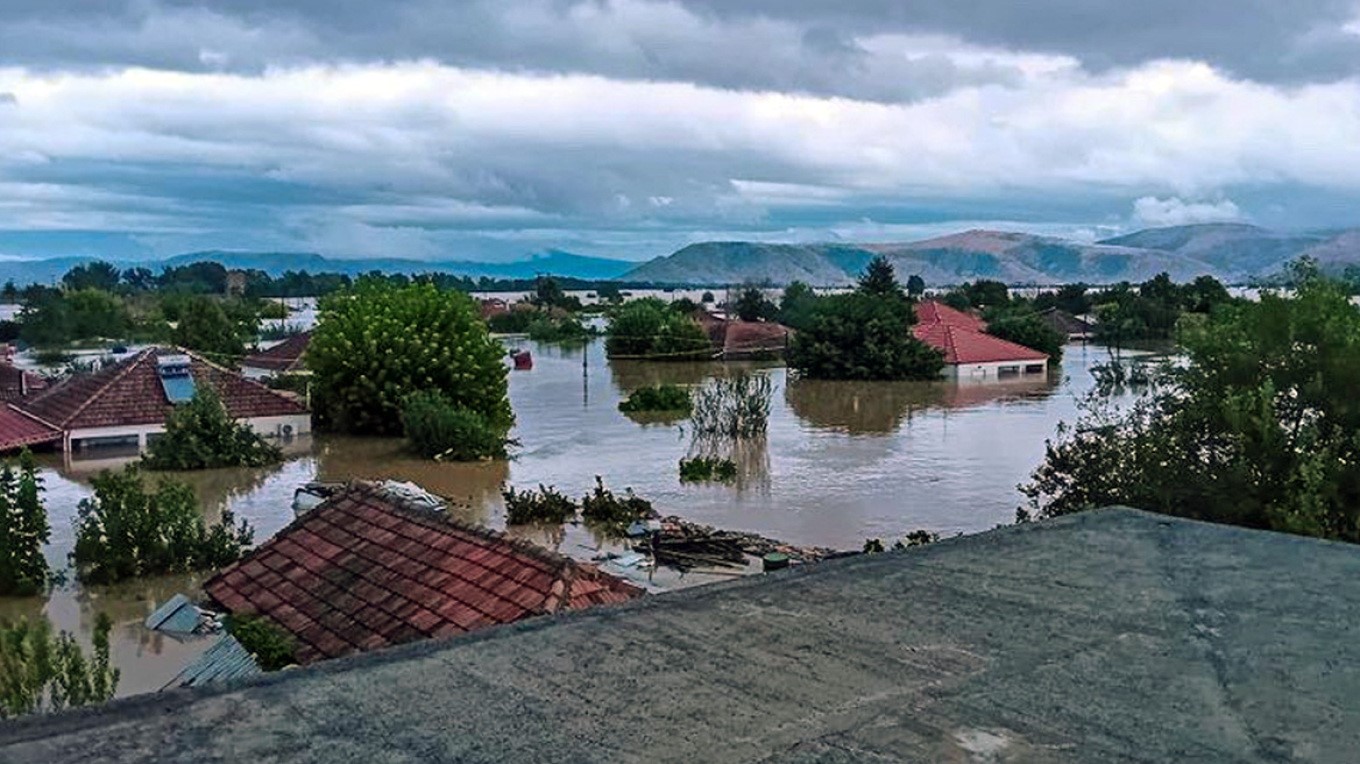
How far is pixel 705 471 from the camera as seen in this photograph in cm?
2288

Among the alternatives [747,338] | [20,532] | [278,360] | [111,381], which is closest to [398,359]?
[111,381]

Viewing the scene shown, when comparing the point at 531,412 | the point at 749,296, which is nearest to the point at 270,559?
the point at 531,412

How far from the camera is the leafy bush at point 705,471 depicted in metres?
22.5

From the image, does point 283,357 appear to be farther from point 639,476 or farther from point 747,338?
point 747,338

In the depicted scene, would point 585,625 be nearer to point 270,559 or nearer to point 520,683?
point 520,683

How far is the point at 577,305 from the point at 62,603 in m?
71.8

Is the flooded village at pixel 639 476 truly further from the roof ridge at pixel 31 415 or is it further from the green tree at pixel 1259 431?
the green tree at pixel 1259 431

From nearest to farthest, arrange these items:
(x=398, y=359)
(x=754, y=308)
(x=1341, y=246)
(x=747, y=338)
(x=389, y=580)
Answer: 1. (x=389, y=580)
2. (x=398, y=359)
3. (x=747, y=338)
4. (x=754, y=308)
5. (x=1341, y=246)

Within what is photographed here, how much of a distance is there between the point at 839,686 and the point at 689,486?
18.8 m

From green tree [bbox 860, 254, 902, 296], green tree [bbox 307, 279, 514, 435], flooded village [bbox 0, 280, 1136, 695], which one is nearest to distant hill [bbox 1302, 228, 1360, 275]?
green tree [bbox 860, 254, 902, 296]

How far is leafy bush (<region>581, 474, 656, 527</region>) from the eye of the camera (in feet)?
60.4

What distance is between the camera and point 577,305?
85.6m

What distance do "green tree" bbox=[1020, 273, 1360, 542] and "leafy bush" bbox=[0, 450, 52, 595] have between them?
11.3 m

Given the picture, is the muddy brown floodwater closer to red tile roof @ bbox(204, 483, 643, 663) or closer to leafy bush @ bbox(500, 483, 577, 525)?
leafy bush @ bbox(500, 483, 577, 525)
